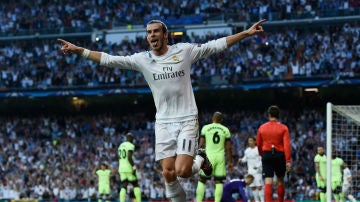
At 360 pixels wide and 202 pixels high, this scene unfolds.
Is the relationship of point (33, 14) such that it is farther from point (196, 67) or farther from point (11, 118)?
point (196, 67)

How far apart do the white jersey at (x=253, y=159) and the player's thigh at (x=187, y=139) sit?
10.7 meters

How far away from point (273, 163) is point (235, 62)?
75.6 feet

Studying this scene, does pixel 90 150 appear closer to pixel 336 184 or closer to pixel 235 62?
pixel 235 62

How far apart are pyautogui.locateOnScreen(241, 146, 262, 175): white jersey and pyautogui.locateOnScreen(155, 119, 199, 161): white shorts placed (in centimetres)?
1074

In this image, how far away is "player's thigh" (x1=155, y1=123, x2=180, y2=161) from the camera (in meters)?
9.84

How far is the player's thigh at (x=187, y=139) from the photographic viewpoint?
975 cm

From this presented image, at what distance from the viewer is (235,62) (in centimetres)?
3738

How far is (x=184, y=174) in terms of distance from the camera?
31.7 feet

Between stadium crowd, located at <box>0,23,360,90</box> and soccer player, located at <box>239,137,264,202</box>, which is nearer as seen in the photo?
soccer player, located at <box>239,137,264,202</box>

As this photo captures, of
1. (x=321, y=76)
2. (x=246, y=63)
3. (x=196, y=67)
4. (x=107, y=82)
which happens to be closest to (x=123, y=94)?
(x=107, y=82)

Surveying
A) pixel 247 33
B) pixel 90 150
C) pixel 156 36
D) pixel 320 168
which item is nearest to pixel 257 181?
pixel 320 168

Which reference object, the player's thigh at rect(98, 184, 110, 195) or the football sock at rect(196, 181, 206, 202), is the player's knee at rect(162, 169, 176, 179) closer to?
the football sock at rect(196, 181, 206, 202)

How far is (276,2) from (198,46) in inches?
1194

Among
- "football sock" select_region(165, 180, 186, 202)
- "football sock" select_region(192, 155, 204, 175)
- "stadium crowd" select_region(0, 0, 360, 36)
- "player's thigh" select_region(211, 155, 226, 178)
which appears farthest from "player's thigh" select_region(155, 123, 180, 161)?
"stadium crowd" select_region(0, 0, 360, 36)
